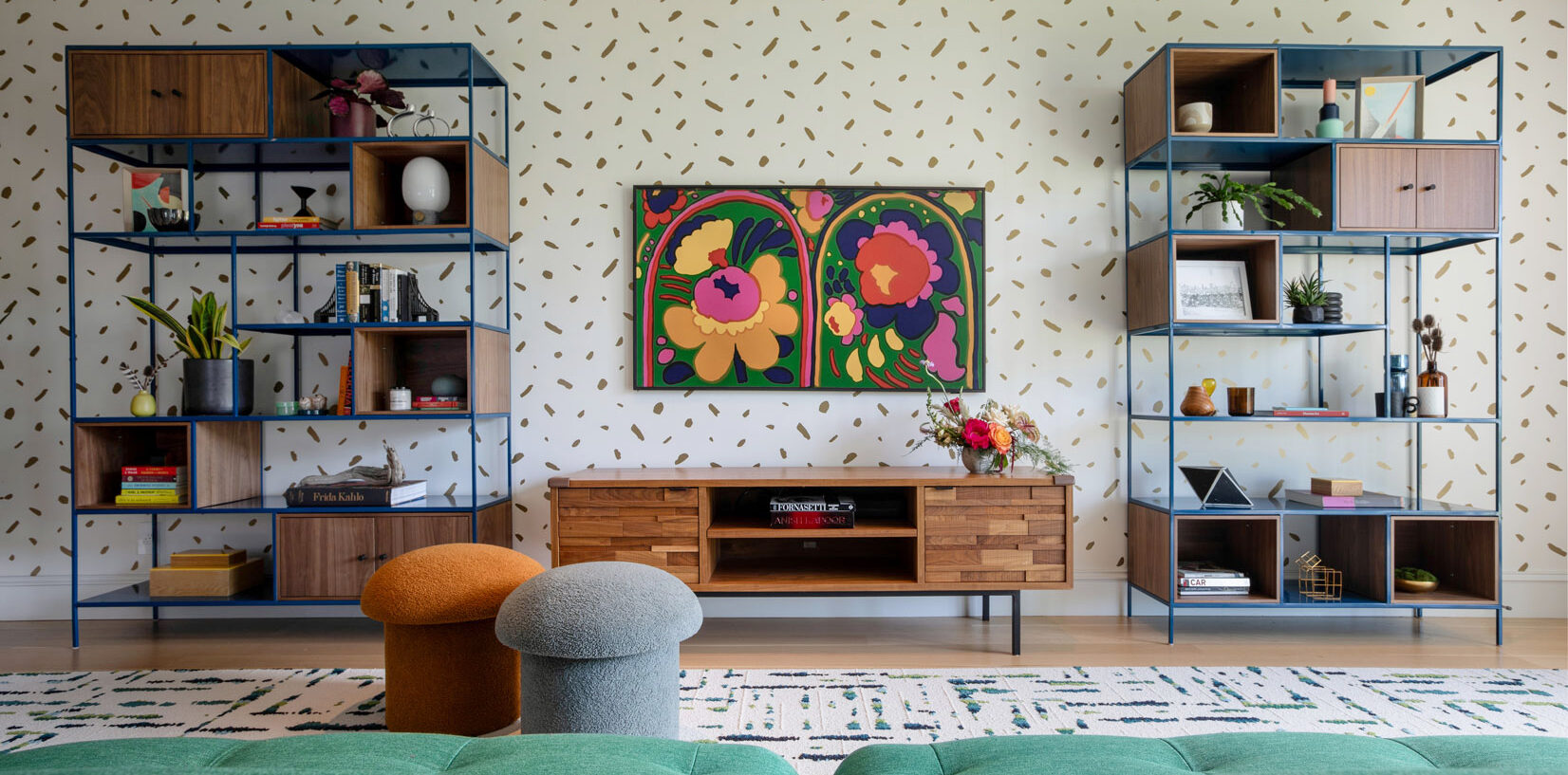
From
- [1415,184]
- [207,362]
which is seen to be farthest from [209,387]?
[1415,184]

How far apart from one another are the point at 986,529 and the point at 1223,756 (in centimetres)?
199

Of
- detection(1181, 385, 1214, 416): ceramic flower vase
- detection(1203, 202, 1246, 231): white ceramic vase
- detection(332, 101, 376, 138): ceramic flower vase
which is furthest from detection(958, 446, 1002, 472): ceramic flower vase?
detection(332, 101, 376, 138): ceramic flower vase

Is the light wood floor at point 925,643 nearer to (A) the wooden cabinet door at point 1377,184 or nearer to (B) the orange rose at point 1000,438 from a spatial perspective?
(B) the orange rose at point 1000,438

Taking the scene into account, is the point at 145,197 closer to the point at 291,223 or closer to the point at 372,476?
the point at 291,223

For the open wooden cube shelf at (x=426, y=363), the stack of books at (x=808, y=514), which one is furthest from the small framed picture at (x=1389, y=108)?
the open wooden cube shelf at (x=426, y=363)

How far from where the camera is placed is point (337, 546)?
10.5ft

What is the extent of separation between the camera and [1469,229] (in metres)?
3.21

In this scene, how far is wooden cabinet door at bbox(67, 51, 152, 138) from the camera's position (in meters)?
3.20

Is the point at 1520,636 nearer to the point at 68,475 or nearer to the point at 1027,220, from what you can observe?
the point at 1027,220

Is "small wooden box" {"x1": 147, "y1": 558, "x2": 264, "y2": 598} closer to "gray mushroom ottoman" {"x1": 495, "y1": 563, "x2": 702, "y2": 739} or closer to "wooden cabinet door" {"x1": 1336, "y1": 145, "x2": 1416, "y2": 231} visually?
"gray mushroom ottoman" {"x1": 495, "y1": 563, "x2": 702, "y2": 739}

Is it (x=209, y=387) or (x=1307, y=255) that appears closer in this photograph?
(x=209, y=387)

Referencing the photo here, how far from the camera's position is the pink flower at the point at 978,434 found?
10.3 feet

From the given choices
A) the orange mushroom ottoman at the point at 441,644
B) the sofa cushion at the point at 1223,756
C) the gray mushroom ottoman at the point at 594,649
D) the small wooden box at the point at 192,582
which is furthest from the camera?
the small wooden box at the point at 192,582

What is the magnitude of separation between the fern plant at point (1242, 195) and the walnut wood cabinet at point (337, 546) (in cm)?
325
